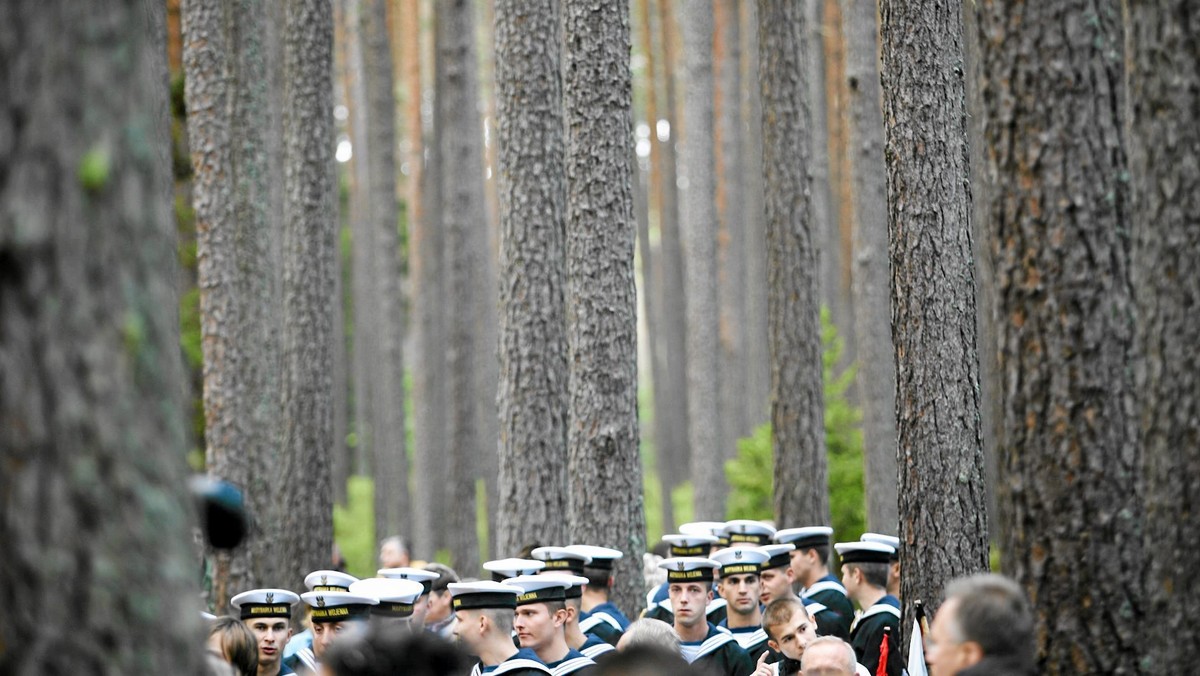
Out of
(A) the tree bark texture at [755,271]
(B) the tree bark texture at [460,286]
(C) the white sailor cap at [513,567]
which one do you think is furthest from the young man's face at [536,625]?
(A) the tree bark texture at [755,271]

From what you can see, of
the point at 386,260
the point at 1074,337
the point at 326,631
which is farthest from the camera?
the point at 386,260

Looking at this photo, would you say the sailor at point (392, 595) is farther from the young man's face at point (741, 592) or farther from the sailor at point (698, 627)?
the young man's face at point (741, 592)

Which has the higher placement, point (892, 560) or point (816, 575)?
point (892, 560)

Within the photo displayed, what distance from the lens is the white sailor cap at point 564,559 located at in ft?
30.4

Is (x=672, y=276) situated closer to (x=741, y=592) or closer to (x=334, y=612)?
(x=741, y=592)

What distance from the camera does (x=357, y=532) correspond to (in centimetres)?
2945

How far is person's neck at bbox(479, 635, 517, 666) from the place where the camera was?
23.8 ft

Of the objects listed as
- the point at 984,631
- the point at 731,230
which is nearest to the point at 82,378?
the point at 984,631

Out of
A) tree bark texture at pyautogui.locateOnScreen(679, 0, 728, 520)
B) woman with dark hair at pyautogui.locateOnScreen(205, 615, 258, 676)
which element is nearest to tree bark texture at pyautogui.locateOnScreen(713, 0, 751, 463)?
tree bark texture at pyautogui.locateOnScreen(679, 0, 728, 520)

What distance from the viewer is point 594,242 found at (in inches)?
417

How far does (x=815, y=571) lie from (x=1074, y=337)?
6.05 m

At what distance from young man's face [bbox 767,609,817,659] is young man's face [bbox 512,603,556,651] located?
1.30 meters

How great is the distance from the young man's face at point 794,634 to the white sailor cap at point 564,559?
1.96m

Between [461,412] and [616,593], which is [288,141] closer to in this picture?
[616,593]
